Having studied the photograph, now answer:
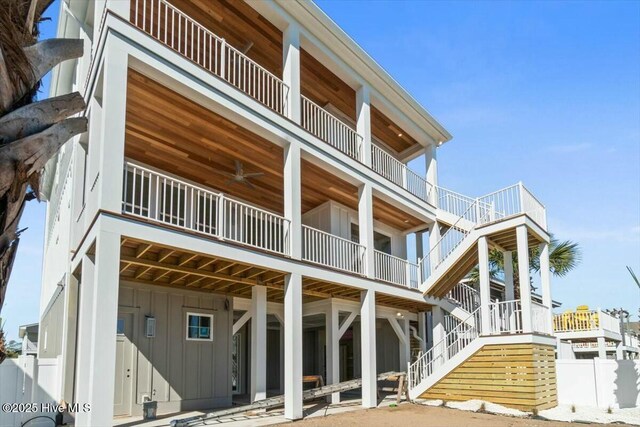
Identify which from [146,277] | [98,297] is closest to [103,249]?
[98,297]

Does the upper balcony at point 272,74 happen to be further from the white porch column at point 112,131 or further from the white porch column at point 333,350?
the white porch column at point 333,350

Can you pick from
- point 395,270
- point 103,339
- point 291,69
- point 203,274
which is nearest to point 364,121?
point 291,69

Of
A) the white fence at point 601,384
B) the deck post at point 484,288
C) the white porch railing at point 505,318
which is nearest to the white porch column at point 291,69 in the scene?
the deck post at point 484,288

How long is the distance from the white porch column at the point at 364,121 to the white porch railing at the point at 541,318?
6.12m

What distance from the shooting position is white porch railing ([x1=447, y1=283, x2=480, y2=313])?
655 inches

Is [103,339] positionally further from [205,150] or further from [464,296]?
[464,296]

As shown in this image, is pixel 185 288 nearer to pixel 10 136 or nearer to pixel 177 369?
pixel 177 369

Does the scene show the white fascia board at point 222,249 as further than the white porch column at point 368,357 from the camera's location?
No

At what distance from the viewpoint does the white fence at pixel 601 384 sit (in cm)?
1305

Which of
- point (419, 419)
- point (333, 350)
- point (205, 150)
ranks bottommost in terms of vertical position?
point (419, 419)

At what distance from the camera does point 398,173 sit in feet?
52.9

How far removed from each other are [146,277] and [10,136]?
29.4 ft

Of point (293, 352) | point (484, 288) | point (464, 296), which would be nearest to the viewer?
point (293, 352)

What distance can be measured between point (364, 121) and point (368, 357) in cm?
654
